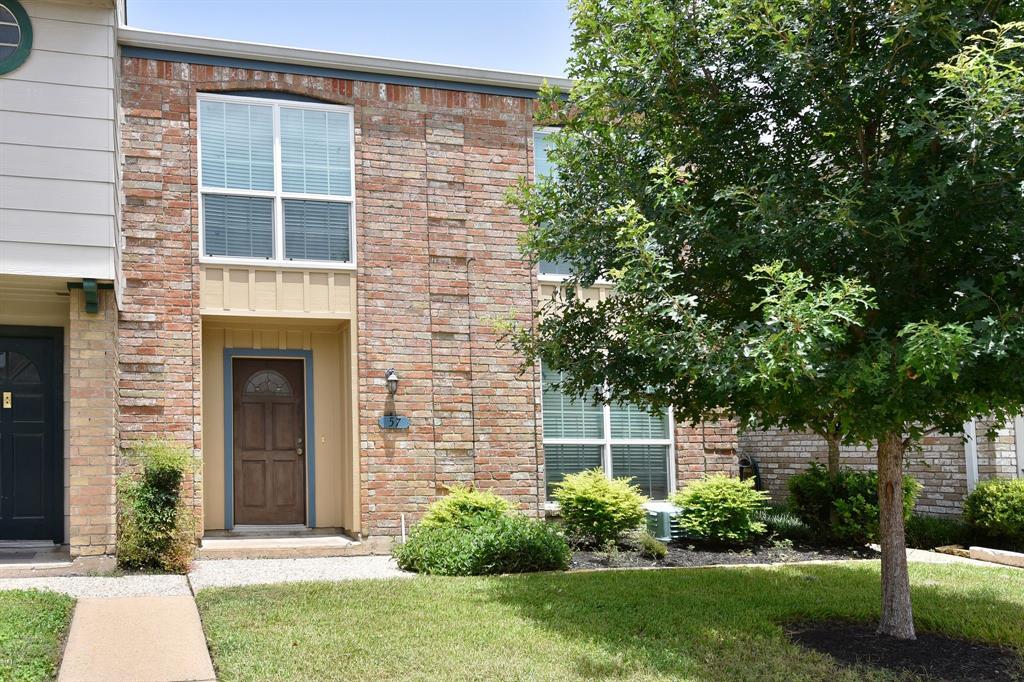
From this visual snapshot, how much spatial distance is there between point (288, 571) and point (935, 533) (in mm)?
8193

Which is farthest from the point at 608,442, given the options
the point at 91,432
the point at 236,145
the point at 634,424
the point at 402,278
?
the point at 91,432

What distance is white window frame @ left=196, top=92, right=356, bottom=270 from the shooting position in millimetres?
10758

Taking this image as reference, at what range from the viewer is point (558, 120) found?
311 inches

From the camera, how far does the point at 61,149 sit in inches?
347

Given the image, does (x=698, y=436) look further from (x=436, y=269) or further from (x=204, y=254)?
(x=204, y=254)

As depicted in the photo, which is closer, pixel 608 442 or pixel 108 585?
pixel 108 585

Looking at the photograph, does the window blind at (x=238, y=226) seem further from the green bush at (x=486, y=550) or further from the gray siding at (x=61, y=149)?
the green bush at (x=486, y=550)

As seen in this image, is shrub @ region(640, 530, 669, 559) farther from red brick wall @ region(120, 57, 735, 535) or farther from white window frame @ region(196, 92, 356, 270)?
white window frame @ region(196, 92, 356, 270)

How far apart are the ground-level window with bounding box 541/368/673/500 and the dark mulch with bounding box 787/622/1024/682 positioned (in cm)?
493

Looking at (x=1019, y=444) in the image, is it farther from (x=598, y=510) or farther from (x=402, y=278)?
(x=402, y=278)

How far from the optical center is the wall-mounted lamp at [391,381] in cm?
1096

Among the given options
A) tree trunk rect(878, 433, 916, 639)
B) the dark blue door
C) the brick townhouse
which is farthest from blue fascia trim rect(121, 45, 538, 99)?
tree trunk rect(878, 433, 916, 639)

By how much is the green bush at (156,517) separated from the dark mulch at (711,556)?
3985mm

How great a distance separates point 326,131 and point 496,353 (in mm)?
3341
